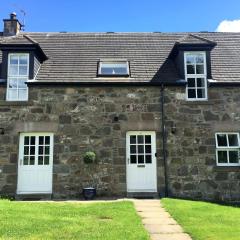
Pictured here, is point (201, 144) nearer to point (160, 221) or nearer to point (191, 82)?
point (191, 82)

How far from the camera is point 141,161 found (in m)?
13.7

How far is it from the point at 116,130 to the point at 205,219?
5.57 m

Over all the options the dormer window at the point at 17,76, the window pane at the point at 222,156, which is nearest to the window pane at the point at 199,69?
the window pane at the point at 222,156

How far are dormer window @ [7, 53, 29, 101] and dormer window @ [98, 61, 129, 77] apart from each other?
286cm

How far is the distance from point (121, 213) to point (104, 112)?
512 centimetres

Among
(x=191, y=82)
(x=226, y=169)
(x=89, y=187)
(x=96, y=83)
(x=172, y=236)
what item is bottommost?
(x=172, y=236)

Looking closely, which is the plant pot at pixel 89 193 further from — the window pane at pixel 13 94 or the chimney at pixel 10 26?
the chimney at pixel 10 26

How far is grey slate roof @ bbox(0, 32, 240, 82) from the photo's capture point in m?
14.5

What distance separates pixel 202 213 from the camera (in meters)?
9.87

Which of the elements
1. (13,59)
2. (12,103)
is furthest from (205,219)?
(13,59)

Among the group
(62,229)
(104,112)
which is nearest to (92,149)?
(104,112)

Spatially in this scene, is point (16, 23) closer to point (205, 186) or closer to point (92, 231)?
point (205, 186)

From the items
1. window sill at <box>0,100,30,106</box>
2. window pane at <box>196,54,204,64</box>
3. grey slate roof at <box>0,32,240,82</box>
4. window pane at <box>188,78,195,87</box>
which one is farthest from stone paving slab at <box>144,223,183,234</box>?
window pane at <box>196,54,204,64</box>

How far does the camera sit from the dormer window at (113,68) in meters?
14.5
